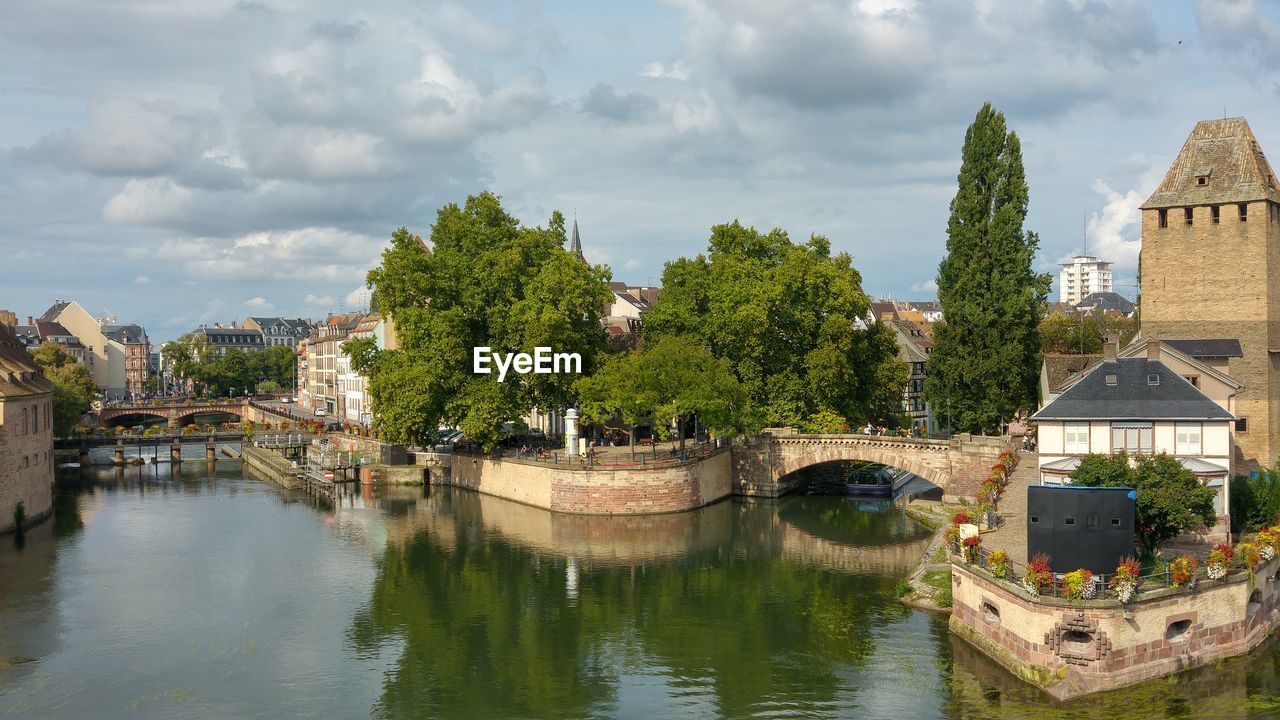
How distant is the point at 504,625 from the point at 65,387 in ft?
209

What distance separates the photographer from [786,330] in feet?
212

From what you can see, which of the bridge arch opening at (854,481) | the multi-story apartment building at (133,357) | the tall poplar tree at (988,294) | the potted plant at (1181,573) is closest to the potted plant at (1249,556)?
the potted plant at (1181,573)

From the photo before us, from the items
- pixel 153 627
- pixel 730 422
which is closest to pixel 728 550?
pixel 730 422

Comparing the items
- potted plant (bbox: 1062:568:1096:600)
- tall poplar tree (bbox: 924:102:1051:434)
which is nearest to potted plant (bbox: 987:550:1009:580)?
potted plant (bbox: 1062:568:1096:600)

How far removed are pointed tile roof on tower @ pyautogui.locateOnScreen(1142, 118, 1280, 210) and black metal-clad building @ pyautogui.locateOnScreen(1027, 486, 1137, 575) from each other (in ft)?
83.2

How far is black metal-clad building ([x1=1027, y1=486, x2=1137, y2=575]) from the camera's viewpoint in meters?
29.3

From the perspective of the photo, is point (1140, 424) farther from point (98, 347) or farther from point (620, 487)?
point (98, 347)

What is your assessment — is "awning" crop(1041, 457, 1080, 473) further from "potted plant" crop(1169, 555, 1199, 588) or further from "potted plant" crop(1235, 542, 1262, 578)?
"potted plant" crop(1169, 555, 1199, 588)


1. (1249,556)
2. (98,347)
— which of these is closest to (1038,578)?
(1249,556)

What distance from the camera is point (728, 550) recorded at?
48438 millimetres

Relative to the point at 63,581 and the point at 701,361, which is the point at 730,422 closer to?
the point at 701,361

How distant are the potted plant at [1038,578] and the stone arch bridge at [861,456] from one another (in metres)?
24.8

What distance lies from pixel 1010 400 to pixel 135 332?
17485cm

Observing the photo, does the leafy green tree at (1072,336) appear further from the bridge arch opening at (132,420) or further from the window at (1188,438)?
the bridge arch opening at (132,420)
